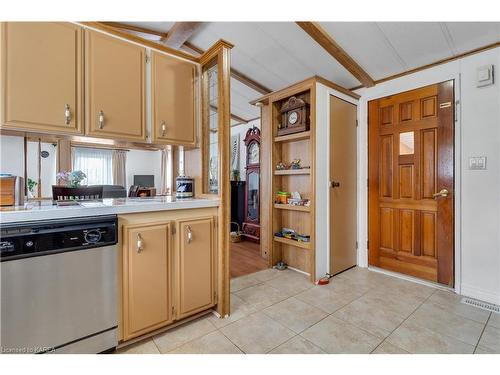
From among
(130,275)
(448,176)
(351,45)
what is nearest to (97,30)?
(130,275)

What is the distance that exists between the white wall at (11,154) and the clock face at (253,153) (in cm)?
313

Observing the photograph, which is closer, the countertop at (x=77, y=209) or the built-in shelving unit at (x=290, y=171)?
the countertop at (x=77, y=209)

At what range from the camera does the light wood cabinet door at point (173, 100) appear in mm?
1882

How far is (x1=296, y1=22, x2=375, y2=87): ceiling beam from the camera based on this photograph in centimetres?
214

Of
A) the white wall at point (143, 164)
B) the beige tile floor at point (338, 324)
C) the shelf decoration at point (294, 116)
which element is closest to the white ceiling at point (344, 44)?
the shelf decoration at point (294, 116)

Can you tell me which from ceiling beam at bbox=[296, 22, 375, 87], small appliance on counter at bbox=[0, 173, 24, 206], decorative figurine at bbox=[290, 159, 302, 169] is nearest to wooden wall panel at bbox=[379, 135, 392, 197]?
ceiling beam at bbox=[296, 22, 375, 87]

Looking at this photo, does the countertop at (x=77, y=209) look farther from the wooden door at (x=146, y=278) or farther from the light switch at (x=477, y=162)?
the light switch at (x=477, y=162)

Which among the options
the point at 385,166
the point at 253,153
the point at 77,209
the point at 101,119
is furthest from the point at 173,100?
the point at 253,153

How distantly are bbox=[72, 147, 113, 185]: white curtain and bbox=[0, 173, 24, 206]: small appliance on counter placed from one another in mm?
585

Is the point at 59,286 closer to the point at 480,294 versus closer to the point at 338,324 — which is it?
the point at 338,324

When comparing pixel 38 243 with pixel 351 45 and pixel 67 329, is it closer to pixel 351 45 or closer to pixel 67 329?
pixel 67 329

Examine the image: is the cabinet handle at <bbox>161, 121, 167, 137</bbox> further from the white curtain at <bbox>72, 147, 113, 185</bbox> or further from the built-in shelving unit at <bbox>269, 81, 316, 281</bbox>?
the built-in shelving unit at <bbox>269, 81, 316, 281</bbox>

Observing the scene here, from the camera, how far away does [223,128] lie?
1.87 metres

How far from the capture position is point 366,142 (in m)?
2.98
